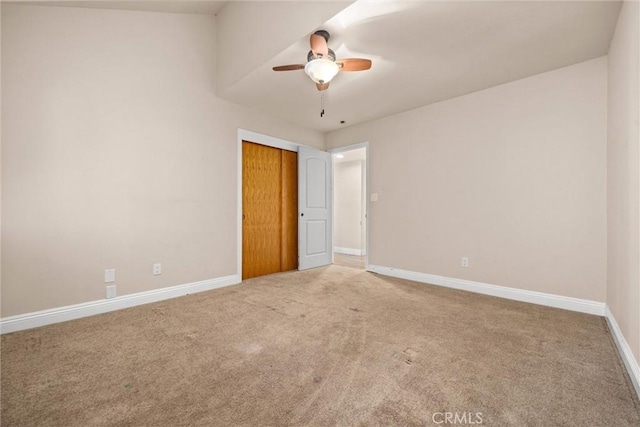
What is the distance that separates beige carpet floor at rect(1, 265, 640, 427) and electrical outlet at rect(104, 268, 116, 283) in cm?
34

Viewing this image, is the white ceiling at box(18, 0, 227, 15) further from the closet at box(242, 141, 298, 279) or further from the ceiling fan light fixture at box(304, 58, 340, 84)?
the ceiling fan light fixture at box(304, 58, 340, 84)

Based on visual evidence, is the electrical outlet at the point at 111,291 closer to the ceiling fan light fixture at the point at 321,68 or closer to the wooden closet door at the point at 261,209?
the wooden closet door at the point at 261,209

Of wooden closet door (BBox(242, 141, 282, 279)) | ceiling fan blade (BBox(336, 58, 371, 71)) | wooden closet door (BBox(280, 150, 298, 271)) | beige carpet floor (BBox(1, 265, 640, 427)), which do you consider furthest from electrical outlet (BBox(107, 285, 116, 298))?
ceiling fan blade (BBox(336, 58, 371, 71))

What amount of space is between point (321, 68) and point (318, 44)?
174 millimetres

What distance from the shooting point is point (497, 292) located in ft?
9.90

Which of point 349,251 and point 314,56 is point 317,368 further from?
point 349,251

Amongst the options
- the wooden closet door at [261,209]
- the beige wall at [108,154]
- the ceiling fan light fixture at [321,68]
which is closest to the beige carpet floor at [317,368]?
the beige wall at [108,154]

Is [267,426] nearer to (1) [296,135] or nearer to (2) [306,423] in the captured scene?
(2) [306,423]

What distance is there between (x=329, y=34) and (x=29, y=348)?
3.27m

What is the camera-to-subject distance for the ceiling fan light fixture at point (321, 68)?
2.21 meters

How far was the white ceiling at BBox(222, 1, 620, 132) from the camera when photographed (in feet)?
6.38

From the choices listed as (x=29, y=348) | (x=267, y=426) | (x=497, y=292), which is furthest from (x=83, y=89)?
(x=497, y=292)

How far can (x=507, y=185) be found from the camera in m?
2.98

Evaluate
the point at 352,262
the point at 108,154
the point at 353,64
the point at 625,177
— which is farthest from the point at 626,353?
the point at 108,154
